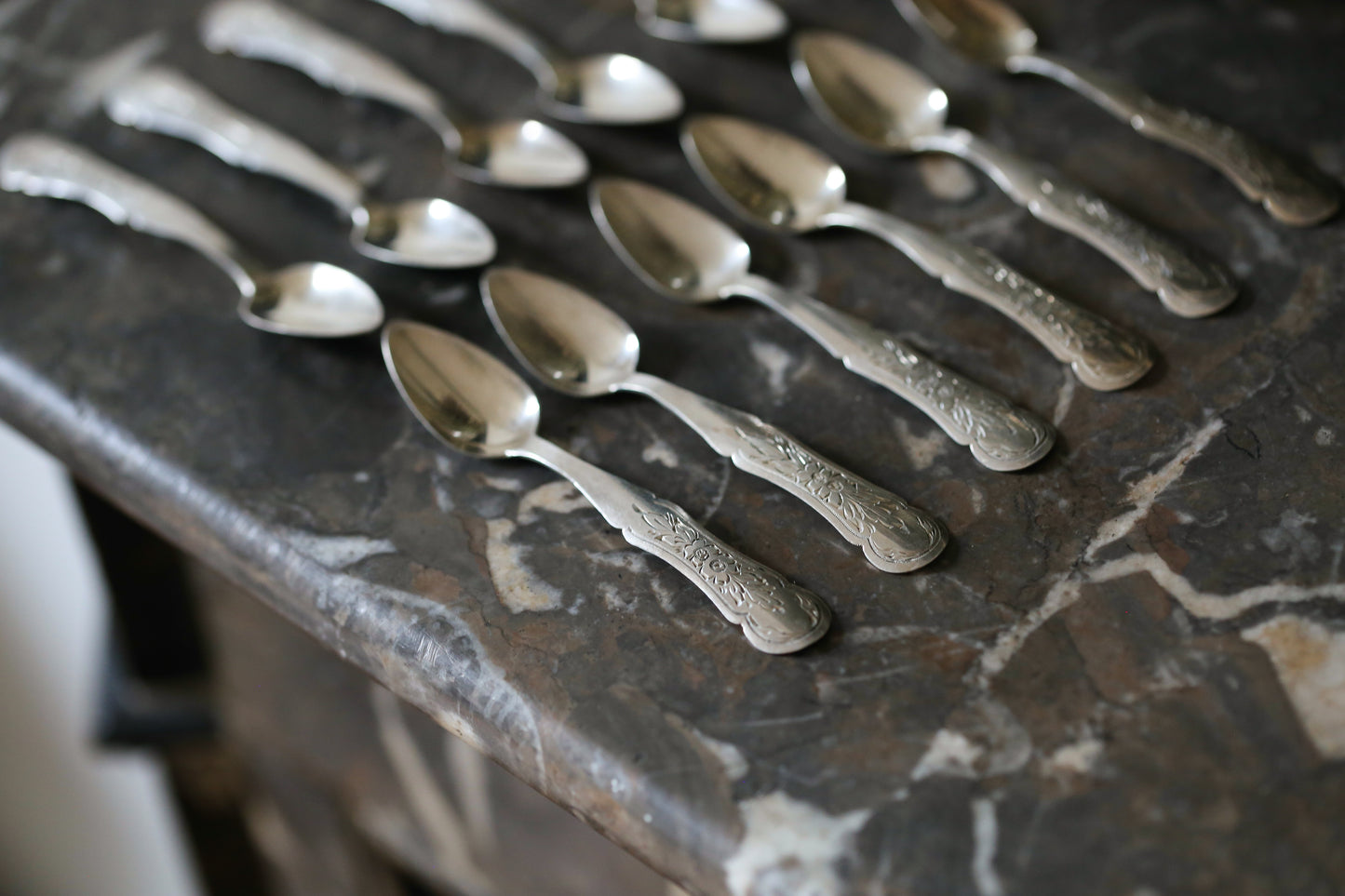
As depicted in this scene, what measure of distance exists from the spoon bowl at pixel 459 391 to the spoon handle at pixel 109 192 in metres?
0.14

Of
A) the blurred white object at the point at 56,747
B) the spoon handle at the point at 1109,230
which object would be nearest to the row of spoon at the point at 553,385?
the spoon handle at the point at 1109,230

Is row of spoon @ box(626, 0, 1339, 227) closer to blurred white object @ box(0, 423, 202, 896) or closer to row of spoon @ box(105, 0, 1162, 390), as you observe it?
row of spoon @ box(105, 0, 1162, 390)

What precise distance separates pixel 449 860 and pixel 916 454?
695 millimetres

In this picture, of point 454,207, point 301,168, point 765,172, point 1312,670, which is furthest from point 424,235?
point 1312,670

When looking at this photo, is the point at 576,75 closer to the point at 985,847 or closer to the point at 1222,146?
the point at 1222,146

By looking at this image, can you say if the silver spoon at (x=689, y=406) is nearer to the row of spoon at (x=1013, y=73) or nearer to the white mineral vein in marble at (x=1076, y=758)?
the white mineral vein in marble at (x=1076, y=758)

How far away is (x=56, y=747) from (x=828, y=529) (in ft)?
4.98

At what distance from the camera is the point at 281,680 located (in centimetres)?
109

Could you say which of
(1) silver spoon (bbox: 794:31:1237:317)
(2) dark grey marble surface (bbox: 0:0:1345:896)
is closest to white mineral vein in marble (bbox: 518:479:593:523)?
(2) dark grey marble surface (bbox: 0:0:1345:896)

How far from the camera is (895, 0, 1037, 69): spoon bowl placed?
0.82 metres

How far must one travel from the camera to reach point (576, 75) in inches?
33.8

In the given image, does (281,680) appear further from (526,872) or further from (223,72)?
(223,72)

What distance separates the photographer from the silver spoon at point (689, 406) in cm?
57

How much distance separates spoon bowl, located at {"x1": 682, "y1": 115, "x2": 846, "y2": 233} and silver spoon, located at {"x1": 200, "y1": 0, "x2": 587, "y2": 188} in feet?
0.31
